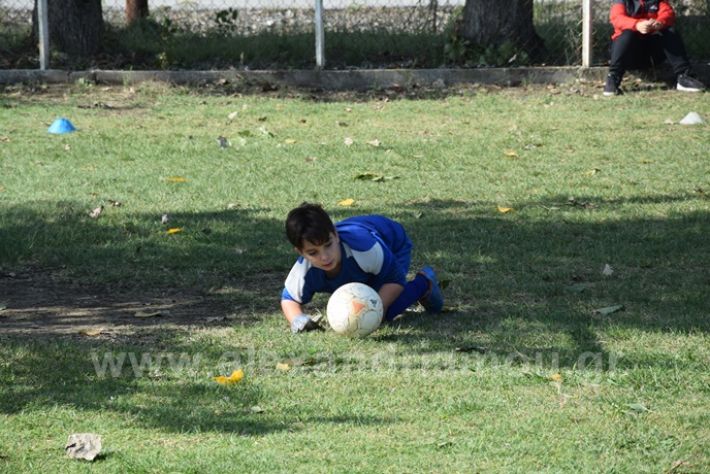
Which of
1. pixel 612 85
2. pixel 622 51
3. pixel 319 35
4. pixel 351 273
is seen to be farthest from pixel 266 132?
pixel 351 273

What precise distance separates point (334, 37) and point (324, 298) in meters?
9.06

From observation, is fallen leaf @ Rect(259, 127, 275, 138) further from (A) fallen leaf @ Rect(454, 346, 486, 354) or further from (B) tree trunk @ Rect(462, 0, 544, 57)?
(A) fallen leaf @ Rect(454, 346, 486, 354)

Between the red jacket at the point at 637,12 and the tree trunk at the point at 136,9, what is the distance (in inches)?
268

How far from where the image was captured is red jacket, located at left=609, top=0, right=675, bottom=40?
1322 cm

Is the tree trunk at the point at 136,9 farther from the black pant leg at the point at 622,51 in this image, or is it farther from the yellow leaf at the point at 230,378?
the yellow leaf at the point at 230,378

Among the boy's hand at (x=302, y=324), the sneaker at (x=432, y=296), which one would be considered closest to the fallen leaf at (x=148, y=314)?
the boy's hand at (x=302, y=324)

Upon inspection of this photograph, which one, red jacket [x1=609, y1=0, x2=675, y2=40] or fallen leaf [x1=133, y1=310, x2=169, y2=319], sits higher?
red jacket [x1=609, y1=0, x2=675, y2=40]

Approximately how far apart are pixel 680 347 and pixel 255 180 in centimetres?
474

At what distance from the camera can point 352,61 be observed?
1510 centimetres

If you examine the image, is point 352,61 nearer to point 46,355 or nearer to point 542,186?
point 542,186

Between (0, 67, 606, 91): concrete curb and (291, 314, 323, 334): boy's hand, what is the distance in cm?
835

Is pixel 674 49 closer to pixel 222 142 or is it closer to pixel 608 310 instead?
pixel 222 142

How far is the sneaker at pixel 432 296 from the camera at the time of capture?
6188 mm

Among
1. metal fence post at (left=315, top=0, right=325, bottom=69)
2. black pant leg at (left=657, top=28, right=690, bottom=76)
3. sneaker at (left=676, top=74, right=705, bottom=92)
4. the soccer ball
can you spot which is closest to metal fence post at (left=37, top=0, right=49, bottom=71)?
metal fence post at (left=315, top=0, right=325, bottom=69)
